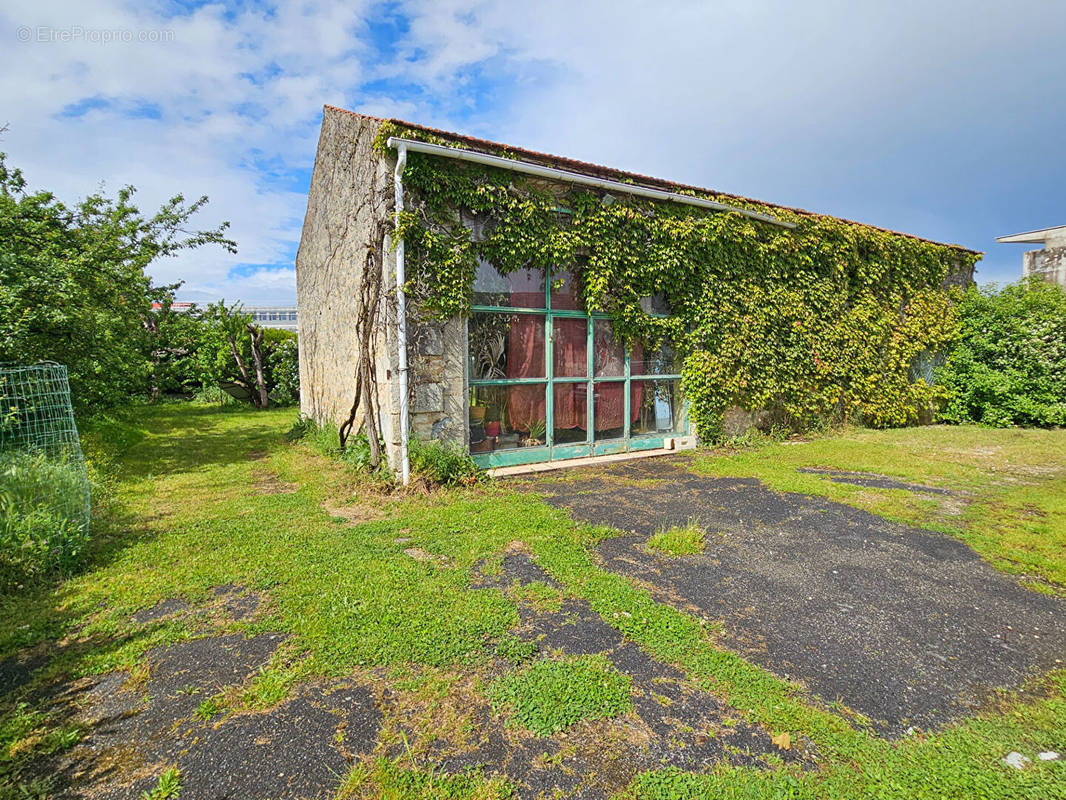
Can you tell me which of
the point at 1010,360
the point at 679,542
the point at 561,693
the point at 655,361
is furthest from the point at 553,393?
the point at 1010,360

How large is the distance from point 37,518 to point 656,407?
686 centimetres

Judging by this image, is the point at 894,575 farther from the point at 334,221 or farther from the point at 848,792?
the point at 334,221

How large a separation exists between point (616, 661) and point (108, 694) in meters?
2.35

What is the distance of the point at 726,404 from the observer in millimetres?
8109

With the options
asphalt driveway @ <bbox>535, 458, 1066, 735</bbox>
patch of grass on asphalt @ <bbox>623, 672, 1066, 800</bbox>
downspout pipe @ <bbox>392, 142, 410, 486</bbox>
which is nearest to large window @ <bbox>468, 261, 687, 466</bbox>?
downspout pipe @ <bbox>392, 142, 410, 486</bbox>

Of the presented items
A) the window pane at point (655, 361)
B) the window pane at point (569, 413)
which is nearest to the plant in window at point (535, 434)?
the window pane at point (569, 413)

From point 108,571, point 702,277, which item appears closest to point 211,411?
point 108,571

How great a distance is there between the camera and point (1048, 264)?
11.7 meters

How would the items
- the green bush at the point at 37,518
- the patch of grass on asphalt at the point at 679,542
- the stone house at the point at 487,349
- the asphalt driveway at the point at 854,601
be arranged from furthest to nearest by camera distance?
the stone house at the point at 487,349
the patch of grass on asphalt at the point at 679,542
the green bush at the point at 37,518
the asphalt driveway at the point at 854,601

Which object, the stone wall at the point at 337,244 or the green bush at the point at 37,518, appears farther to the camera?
the stone wall at the point at 337,244

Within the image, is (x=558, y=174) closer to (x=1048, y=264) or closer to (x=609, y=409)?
(x=609, y=409)

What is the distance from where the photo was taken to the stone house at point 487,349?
222 inches

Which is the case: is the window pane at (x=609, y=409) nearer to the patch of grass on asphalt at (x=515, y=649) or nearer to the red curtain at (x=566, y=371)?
the red curtain at (x=566, y=371)

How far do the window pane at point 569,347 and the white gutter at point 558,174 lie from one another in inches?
70.1
